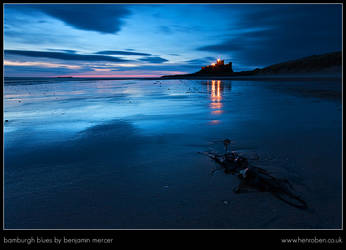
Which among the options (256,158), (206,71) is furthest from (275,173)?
(206,71)

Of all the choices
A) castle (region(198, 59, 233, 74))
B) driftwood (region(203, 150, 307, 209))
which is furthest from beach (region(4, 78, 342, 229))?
castle (region(198, 59, 233, 74))

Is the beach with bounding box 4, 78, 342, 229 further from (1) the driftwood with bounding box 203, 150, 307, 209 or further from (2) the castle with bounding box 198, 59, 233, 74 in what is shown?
(2) the castle with bounding box 198, 59, 233, 74

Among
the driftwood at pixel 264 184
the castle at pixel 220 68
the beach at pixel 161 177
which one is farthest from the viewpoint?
the castle at pixel 220 68

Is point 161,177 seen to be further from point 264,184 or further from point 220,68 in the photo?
point 220,68

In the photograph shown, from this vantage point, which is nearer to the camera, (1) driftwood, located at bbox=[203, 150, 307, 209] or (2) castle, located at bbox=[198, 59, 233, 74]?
(1) driftwood, located at bbox=[203, 150, 307, 209]

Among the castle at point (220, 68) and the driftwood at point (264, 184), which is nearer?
the driftwood at point (264, 184)

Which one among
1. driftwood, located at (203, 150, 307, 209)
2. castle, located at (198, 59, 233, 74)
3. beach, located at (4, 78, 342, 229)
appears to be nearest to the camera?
beach, located at (4, 78, 342, 229)

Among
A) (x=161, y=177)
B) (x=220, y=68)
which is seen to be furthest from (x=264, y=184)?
(x=220, y=68)

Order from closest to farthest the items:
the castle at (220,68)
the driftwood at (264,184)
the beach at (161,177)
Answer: the beach at (161,177)
the driftwood at (264,184)
the castle at (220,68)

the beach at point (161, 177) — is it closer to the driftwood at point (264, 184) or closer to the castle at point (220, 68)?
the driftwood at point (264, 184)

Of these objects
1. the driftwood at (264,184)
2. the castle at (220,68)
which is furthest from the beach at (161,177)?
the castle at (220,68)

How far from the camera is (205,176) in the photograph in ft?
9.52
